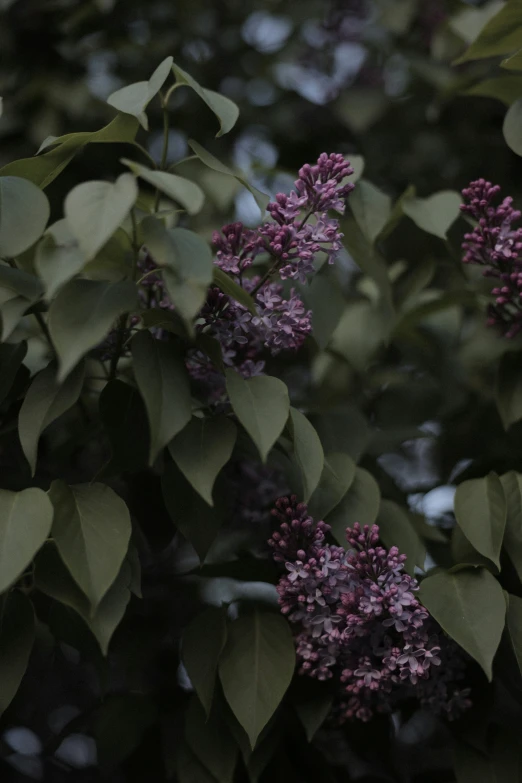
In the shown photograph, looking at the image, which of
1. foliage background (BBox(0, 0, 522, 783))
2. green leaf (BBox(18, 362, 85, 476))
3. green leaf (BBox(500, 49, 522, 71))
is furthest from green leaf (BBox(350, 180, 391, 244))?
green leaf (BBox(18, 362, 85, 476))

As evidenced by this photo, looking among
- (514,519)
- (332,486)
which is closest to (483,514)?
(514,519)

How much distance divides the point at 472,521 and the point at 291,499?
198mm

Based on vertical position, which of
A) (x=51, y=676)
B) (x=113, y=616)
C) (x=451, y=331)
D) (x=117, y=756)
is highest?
(x=113, y=616)

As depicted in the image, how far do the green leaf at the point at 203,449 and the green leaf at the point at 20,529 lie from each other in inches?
5.2

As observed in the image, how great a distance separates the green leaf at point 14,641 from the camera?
82cm

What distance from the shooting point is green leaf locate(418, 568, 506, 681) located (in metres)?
0.82

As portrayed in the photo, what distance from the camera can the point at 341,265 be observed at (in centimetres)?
195

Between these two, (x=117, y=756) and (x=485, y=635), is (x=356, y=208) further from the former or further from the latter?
(x=117, y=756)

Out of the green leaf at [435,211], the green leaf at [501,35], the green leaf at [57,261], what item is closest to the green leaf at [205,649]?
the green leaf at [57,261]

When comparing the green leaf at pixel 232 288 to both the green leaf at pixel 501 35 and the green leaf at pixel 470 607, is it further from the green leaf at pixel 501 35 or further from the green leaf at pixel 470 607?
the green leaf at pixel 501 35

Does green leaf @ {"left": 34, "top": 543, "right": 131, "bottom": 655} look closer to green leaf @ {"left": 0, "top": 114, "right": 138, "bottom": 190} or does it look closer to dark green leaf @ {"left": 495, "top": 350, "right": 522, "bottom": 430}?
green leaf @ {"left": 0, "top": 114, "right": 138, "bottom": 190}

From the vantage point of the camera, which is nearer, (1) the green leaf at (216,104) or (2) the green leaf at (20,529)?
(2) the green leaf at (20,529)

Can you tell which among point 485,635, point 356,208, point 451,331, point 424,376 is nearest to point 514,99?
point 356,208

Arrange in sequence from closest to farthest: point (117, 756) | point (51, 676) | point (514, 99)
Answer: point (117, 756) → point (514, 99) → point (51, 676)
